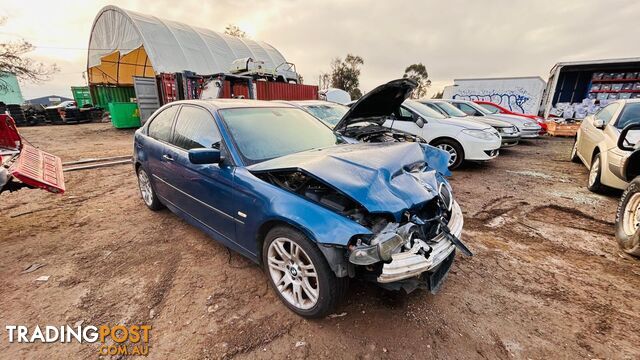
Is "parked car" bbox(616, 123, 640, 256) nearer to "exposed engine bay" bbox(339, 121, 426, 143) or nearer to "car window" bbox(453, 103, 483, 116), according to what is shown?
"exposed engine bay" bbox(339, 121, 426, 143)

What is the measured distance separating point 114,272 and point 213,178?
135 cm

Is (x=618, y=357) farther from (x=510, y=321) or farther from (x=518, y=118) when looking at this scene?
(x=518, y=118)

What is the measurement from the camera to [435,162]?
3.09 m

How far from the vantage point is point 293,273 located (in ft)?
6.75

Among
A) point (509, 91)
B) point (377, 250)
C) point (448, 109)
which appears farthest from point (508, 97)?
point (377, 250)

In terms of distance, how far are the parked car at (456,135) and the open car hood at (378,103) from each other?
143 centimetres

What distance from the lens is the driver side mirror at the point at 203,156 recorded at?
7.26 ft

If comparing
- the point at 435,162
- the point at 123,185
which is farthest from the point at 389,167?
the point at 123,185

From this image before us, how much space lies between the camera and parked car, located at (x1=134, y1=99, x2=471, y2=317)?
176 cm

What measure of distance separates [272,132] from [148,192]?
2324mm

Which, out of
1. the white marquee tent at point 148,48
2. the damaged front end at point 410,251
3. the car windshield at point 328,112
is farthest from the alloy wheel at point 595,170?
the white marquee tent at point 148,48

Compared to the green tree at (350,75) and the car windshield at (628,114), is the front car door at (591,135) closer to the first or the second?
the car windshield at (628,114)

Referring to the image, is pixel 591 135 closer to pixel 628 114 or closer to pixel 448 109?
pixel 628 114

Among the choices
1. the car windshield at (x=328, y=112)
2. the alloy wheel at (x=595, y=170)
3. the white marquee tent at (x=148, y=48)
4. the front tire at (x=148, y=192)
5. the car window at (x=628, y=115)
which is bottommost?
the front tire at (x=148, y=192)
